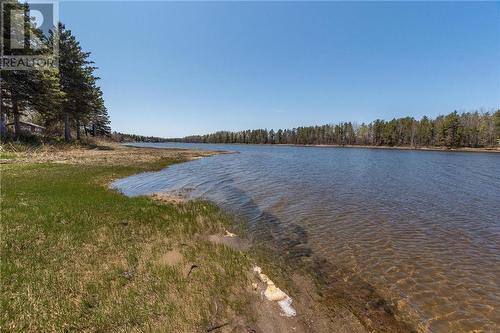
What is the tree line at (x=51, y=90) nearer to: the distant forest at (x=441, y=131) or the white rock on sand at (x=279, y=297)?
the white rock on sand at (x=279, y=297)

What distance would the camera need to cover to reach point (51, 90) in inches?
1359

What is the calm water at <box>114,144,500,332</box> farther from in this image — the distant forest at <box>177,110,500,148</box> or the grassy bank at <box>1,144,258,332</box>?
the distant forest at <box>177,110,500,148</box>

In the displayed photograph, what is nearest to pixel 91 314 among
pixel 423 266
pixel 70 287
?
pixel 70 287

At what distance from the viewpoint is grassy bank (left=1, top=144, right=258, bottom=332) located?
4594 mm

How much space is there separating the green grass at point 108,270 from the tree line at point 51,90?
96.9ft

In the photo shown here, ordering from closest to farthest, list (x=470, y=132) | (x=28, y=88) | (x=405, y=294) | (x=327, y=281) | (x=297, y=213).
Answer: (x=405, y=294) < (x=327, y=281) < (x=297, y=213) < (x=28, y=88) < (x=470, y=132)

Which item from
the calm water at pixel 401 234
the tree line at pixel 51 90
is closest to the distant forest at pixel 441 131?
the calm water at pixel 401 234

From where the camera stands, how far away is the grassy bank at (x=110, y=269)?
4.59 metres

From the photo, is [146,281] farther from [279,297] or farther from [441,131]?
[441,131]

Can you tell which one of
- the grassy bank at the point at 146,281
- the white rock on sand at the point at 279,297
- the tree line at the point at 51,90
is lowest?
the white rock on sand at the point at 279,297

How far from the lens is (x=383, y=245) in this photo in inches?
382

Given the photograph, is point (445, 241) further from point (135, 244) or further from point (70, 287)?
point (70, 287)

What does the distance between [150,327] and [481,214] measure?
17841 millimetres

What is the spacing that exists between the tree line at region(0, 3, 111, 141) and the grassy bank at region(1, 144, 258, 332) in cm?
3020
